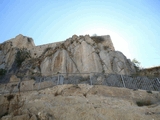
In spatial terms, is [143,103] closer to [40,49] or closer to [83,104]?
[83,104]

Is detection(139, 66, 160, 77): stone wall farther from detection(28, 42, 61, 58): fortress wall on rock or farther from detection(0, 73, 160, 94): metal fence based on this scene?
detection(28, 42, 61, 58): fortress wall on rock

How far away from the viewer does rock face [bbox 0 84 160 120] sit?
5.29m

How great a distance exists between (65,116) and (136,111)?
3.15m

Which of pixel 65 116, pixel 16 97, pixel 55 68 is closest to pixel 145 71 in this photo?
pixel 55 68

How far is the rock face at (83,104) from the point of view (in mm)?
5289

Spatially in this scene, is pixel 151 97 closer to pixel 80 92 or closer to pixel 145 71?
pixel 80 92

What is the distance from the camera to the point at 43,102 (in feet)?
21.1

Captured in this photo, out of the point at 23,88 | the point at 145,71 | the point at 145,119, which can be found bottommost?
the point at 145,119

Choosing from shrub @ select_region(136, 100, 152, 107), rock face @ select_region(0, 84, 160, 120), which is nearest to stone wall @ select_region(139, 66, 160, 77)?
rock face @ select_region(0, 84, 160, 120)

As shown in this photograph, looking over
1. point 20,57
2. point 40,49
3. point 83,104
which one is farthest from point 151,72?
point 20,57

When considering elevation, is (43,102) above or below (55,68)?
below

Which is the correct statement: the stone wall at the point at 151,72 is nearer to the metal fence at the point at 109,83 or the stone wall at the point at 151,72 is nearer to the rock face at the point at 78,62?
the rock face at the point at 78,62

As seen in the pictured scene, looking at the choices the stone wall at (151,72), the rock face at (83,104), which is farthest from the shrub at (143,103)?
the stone wall at (151,72)

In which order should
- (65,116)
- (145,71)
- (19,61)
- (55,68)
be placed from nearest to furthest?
(65,116) → (55,68) → (145,71) → (19,61)
